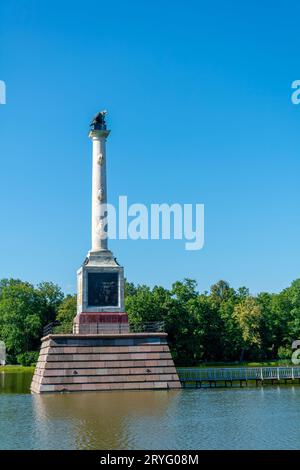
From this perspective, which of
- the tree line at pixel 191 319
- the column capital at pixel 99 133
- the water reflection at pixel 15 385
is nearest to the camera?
the water reflection at pixel 15 385

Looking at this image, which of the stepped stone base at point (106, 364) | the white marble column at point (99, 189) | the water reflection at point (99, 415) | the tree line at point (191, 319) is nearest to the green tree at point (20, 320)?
the tree line at point (191, 319)

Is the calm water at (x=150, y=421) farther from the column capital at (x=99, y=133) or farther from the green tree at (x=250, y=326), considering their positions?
the green tree at (x=250, y=326)

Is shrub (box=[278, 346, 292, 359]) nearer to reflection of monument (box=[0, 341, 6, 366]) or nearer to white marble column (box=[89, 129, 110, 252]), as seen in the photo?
reflection of monument (box=[0, 341, 6, 366])

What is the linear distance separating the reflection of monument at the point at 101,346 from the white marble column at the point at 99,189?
66mm

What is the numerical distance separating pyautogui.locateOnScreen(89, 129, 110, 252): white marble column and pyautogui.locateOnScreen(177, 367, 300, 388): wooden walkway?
10390mm

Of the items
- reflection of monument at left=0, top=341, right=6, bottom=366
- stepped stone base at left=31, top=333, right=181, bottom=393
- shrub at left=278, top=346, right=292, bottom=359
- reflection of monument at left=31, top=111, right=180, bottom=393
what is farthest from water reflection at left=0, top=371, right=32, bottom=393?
shrub at left=278, top=346, right=292, bottom=359

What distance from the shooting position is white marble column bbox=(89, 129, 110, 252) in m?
41.5

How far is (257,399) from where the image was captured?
3120 cm

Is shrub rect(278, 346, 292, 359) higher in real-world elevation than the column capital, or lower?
lower

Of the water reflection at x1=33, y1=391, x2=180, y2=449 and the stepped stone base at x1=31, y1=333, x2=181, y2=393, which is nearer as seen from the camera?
the water reflection at x1=33, y1=391, x2=180, y2=449

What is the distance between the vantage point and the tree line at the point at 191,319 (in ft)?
230

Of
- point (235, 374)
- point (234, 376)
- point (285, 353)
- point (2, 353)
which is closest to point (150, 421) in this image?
point (234, 376)

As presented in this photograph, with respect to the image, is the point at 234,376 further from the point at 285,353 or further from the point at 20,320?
the point at 20,320

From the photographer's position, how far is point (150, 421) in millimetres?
22250
